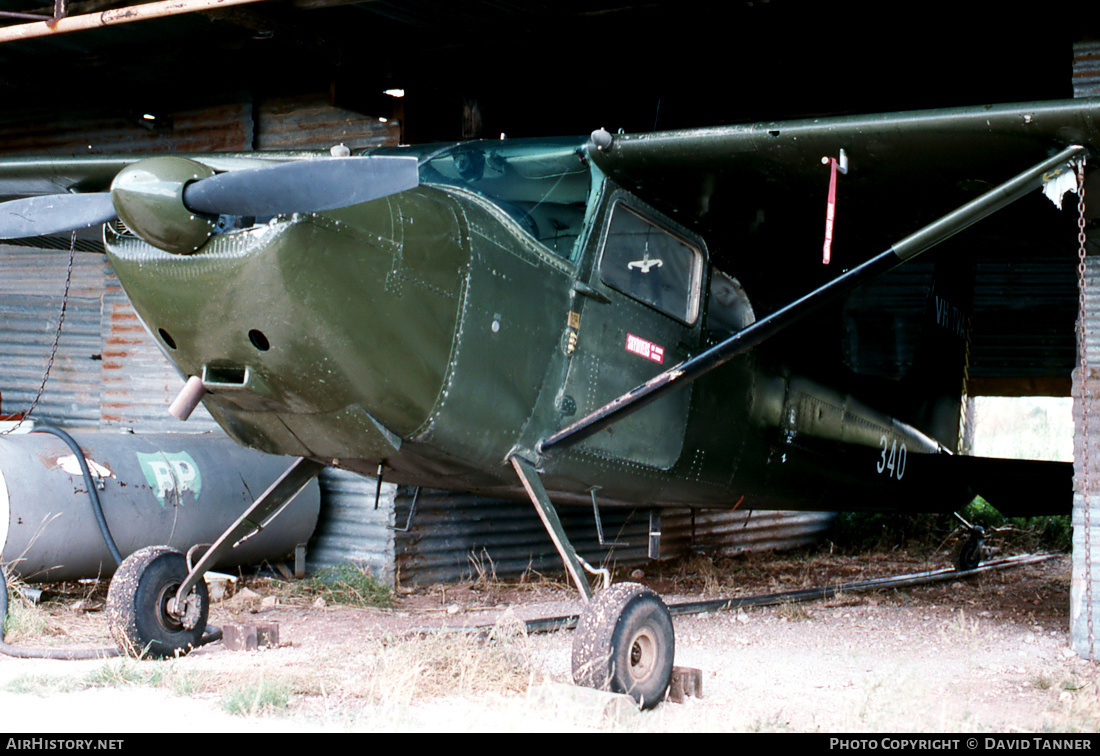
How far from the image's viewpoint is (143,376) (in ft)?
30.9

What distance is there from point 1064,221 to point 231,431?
197 inches

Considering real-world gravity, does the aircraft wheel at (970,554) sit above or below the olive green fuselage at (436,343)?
below

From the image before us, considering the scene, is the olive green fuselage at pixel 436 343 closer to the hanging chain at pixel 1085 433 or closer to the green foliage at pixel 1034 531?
the hanging chain at pixel 1085 433

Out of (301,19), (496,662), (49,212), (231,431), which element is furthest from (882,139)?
(301,19)

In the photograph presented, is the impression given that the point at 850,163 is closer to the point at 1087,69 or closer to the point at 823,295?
the point at 823,295

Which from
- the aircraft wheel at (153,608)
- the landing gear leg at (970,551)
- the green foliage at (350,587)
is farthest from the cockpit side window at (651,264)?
the landing gear leg at (970,551)

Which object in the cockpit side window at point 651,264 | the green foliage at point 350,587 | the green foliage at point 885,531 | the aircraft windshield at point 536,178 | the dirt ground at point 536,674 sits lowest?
the dirt ground at point 536,674

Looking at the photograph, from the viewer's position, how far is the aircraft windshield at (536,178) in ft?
17.8

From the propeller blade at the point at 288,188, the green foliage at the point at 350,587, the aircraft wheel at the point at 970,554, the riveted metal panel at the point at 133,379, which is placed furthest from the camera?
the aircraft wheel at the point at 970,554

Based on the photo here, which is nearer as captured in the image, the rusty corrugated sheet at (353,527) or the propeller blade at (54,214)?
the propeller blade at (54,214)

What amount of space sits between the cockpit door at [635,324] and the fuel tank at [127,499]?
10.6 feet

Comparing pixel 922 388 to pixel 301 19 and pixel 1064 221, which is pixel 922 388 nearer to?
pixel 1064 221

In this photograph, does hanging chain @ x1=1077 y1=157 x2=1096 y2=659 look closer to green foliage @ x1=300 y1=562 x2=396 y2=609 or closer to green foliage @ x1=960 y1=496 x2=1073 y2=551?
green foliage @ x1=300 y1=562 x2=396 y2=609

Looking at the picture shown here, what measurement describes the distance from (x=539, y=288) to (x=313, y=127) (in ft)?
16.2
